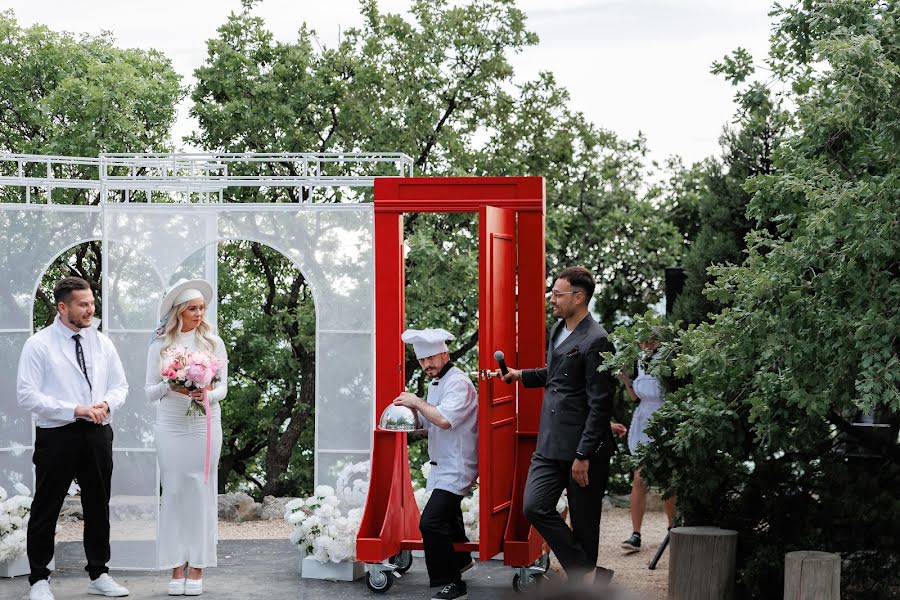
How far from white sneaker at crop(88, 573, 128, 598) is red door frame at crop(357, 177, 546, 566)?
1341 millimetres

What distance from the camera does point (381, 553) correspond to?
680cm

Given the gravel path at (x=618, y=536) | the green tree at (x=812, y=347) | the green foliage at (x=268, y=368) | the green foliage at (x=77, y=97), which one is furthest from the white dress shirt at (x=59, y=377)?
the green foliage at (x=77, y=97)

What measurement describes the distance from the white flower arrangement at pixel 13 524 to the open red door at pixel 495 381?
2805mm

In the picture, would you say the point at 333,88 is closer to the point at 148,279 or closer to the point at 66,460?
the point at 148,279

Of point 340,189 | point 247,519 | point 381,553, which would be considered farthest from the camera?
point 340,189

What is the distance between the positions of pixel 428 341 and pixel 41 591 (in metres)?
2.49

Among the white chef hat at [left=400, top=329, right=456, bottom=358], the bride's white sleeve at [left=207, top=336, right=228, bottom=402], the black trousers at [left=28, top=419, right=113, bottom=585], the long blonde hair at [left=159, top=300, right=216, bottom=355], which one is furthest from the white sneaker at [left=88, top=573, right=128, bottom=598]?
the white chef hat at [left=400, top=329, right=456, bottom=358]

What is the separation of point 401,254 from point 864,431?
8.90ft

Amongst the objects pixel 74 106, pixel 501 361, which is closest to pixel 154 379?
pixel 501 361

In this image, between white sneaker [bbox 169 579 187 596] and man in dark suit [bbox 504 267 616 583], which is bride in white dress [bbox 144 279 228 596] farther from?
man in dark suit [bbox 504 267 616 583]

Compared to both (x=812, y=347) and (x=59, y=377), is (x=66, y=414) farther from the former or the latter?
(x=812, y=347)

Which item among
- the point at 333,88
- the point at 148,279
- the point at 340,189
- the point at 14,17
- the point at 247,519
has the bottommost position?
the point at 247,519

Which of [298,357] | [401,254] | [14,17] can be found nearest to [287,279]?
[298,357]

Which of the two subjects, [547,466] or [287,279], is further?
[287,279]
